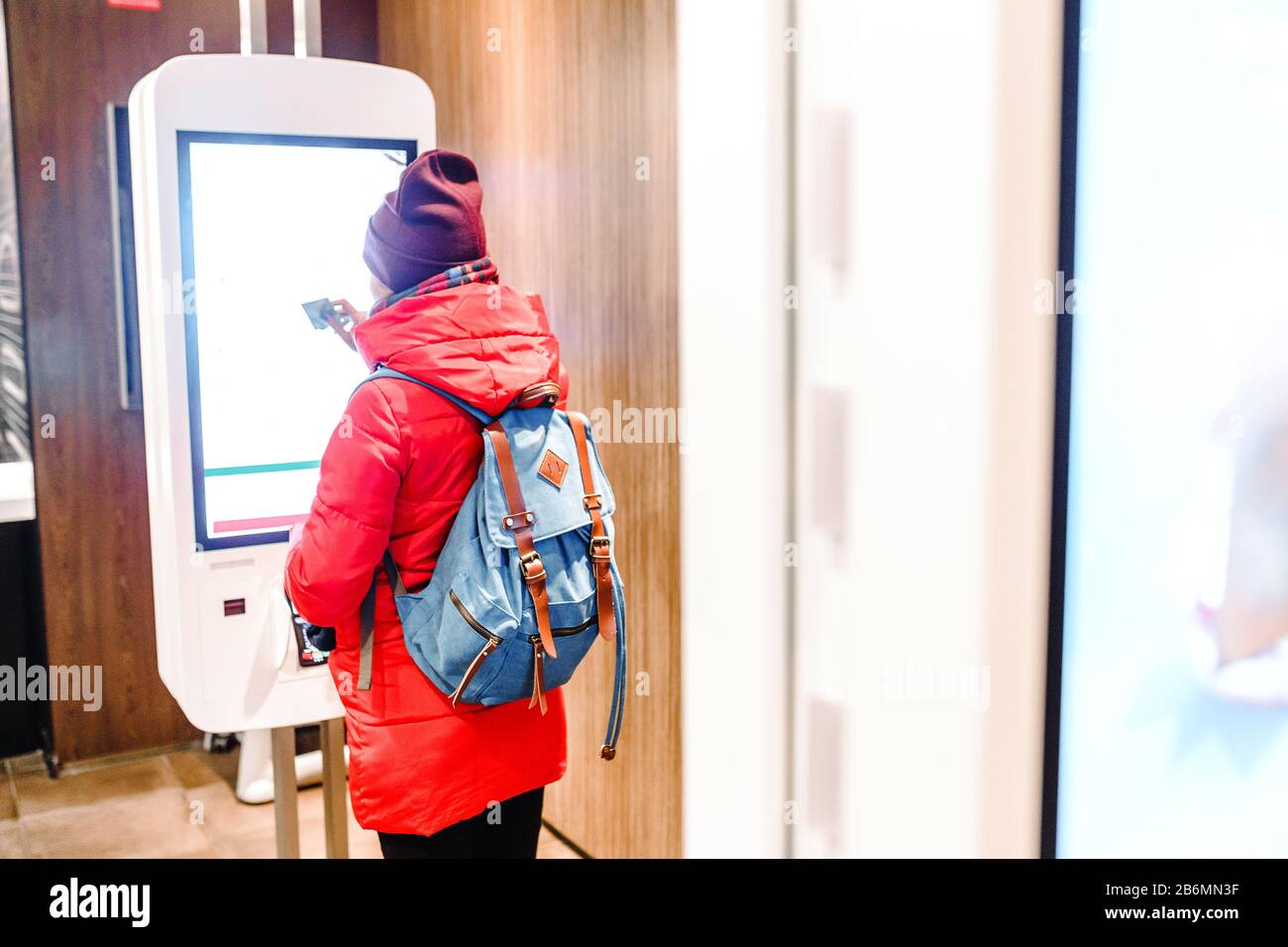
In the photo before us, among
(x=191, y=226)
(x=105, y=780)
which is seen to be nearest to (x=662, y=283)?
(x=191, y=226)

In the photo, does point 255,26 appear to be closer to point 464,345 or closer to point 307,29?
point 307,29

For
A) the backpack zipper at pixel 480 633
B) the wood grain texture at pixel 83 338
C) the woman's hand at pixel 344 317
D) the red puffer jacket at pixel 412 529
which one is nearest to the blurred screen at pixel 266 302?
the woman's hand at pixel 344 317

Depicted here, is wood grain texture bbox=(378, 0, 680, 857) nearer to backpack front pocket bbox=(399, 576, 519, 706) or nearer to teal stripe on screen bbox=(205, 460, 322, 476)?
teal stripe on screen bbox=(205, 460, 322, 476)

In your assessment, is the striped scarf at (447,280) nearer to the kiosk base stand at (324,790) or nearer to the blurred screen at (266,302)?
the blurred screen at (266,302)

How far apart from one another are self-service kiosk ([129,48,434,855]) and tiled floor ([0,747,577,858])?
0.78 m

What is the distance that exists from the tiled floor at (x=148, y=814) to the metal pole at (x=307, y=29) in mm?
1768

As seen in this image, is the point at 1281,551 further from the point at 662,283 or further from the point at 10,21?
the point at 10,21

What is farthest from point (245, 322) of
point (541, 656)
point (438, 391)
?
point (541, 656)

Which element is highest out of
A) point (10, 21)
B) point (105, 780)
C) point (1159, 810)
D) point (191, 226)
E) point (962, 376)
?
point (10, 21)

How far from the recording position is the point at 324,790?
2.16m

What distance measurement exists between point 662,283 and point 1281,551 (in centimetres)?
201

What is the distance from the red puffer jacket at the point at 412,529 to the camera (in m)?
1.55

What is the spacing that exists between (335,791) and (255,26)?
56.0 inches

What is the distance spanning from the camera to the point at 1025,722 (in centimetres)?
30
